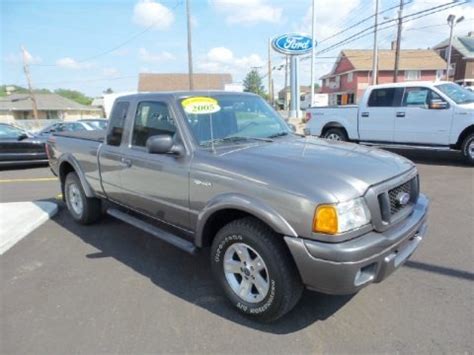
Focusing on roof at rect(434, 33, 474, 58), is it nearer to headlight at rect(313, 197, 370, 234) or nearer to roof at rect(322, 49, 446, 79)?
roof at rect(322, 49, 446, 79)

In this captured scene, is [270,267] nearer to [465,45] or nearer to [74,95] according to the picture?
[465,45]

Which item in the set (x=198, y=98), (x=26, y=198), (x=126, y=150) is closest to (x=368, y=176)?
(x=198, y=98)

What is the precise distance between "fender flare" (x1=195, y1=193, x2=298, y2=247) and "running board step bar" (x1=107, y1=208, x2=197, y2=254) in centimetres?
23

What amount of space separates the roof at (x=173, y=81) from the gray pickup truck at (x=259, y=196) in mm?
56198

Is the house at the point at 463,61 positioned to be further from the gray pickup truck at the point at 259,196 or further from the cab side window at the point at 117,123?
the cab side window at the point at 117,123

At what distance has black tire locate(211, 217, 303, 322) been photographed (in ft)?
8.67

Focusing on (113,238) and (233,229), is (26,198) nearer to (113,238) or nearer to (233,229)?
(113,238)

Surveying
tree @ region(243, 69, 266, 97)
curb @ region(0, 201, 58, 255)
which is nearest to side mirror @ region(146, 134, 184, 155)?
curb @ region(0, 201, 58, 255)

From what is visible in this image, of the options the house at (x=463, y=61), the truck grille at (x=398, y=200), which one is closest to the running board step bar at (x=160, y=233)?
the truck grille at (x=398, y=200)

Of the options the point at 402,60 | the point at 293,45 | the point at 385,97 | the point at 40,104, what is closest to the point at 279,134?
the point at 385,97

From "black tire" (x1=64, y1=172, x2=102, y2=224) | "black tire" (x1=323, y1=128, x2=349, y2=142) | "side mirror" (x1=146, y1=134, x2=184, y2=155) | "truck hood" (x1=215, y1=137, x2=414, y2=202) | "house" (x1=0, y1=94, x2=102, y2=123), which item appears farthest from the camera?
"house" (x1=0, y1=94, x2=102, y2=123)

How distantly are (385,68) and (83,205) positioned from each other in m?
50.1

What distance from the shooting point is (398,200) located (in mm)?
2854

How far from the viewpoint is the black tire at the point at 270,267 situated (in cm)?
264
